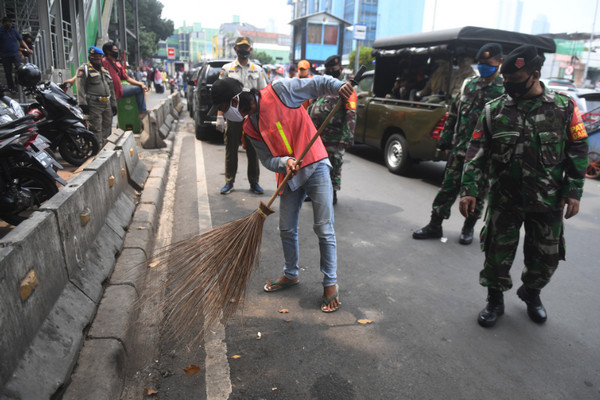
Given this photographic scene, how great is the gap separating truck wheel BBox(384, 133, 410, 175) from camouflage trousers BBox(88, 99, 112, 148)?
5.04 m

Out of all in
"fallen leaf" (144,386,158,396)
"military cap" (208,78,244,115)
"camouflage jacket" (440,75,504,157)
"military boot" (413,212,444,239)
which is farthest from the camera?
"military boot" (413,212,444,239)

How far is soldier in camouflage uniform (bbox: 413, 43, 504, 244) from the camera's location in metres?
4.41

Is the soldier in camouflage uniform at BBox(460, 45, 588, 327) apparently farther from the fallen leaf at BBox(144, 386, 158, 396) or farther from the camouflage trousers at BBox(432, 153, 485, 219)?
the fallen leaf at BBox(144, 386, 158, 396)

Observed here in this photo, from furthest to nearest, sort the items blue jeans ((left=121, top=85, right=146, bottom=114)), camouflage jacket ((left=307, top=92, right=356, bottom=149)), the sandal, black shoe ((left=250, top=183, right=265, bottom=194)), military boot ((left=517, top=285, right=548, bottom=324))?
blue jeans ((left=121, top=85, right=146, bottom=114)) < black shoe ((left=250, top=183, right=265, bottom=194)) < camouflage jacket ((left=307, top=92, right=356, bottom=149)) < the sandal < military boot ((left=517, top=285, right=548, bottom=324))

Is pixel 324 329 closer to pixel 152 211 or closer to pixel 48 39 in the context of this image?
pixel 152 211

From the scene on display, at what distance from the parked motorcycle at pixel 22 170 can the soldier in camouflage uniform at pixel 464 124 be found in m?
3.93

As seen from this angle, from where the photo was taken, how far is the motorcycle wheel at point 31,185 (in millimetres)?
4406

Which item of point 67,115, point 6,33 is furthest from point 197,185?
point 6,33

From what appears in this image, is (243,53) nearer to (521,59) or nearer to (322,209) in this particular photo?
(322,209)

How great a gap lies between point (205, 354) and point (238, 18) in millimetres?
176278

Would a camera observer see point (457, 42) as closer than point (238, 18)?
Yes

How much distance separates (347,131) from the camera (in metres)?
5.53

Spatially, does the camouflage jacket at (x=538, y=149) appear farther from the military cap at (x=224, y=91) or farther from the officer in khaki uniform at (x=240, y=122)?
the officer in khaki uniform at (x=240, y=122)

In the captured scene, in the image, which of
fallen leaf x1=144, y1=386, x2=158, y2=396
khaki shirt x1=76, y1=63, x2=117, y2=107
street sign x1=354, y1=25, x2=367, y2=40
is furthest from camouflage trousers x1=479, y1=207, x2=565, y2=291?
street sign x1=354, y1=25, x2=367, y2=40
